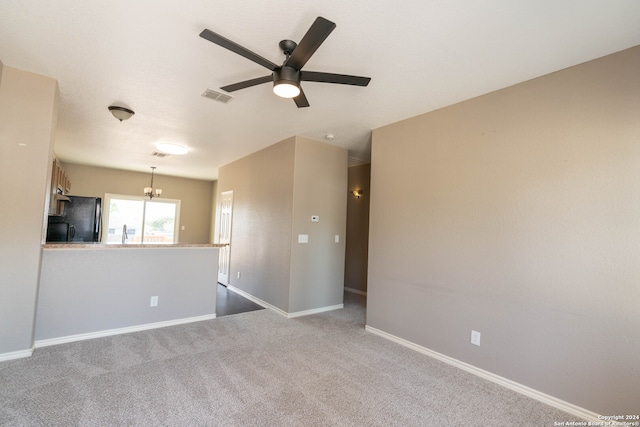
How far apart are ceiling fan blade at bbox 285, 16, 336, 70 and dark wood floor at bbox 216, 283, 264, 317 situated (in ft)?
11.8

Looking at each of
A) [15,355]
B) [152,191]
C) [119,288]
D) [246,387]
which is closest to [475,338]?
[246,387]

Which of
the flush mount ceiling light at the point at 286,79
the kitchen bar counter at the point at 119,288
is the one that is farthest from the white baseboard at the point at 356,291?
the flush mount ceiling light at the point at 286,79

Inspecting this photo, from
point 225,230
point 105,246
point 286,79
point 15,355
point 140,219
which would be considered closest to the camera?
point 286,79

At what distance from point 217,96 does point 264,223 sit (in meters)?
2.31

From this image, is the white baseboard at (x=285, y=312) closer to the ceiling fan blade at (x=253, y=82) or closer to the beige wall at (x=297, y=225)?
the beige wall at (x=297, y=225)

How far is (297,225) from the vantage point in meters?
4.20

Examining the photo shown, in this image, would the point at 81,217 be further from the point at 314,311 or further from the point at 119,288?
the point at 314,311

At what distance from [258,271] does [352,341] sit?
2205 millimetres

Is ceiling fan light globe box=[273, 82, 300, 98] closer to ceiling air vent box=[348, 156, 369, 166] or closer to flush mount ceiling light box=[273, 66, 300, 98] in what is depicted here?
flush mount ceiling light box=[273, 66, 300, 98]

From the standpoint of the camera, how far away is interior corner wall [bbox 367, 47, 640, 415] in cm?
201

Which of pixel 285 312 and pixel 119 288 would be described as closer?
pixel 119 288

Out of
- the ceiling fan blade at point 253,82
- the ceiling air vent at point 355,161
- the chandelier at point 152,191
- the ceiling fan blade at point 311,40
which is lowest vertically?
the chandelier at point 152,191

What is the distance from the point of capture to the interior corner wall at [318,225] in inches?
166

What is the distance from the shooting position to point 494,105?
2672 millimetres
